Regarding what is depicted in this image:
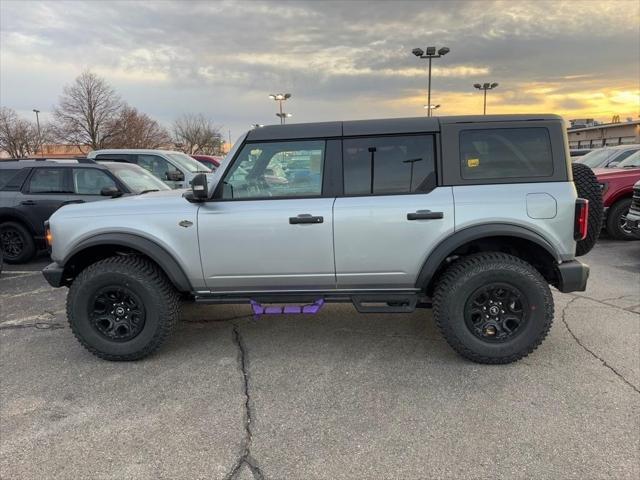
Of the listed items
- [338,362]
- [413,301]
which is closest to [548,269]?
[413,301]

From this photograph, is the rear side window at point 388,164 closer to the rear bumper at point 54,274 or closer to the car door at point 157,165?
the rear bumper at point 54,274

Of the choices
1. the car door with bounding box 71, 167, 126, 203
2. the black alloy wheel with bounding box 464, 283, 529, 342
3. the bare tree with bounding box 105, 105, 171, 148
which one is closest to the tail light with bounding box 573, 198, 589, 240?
the black alloy wheel with bounding box 464, 283, 529, 342

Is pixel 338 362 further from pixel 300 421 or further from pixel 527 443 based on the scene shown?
pixel 527 443

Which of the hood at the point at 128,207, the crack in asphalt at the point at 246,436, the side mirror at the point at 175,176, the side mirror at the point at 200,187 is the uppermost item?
the side mirror at the point at 175,176

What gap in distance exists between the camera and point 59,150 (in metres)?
52.5

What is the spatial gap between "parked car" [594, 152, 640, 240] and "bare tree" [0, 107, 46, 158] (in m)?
56.3

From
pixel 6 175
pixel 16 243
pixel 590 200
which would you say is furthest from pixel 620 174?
pixel 6 175

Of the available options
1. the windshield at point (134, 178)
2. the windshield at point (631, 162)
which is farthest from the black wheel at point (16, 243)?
the windshield at point (631, 162)

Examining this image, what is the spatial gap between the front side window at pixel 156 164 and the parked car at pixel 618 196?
9.03m

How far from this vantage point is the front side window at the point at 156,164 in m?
10.6

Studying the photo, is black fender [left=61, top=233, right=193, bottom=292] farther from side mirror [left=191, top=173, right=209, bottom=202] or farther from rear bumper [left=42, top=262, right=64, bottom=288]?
side mirror [left=191, top=173, right=209, bottom=202]

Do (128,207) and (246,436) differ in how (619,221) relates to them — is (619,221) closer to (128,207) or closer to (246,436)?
(246,436)

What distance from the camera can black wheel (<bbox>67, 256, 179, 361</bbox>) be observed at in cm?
366

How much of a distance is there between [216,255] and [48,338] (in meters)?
2.10
